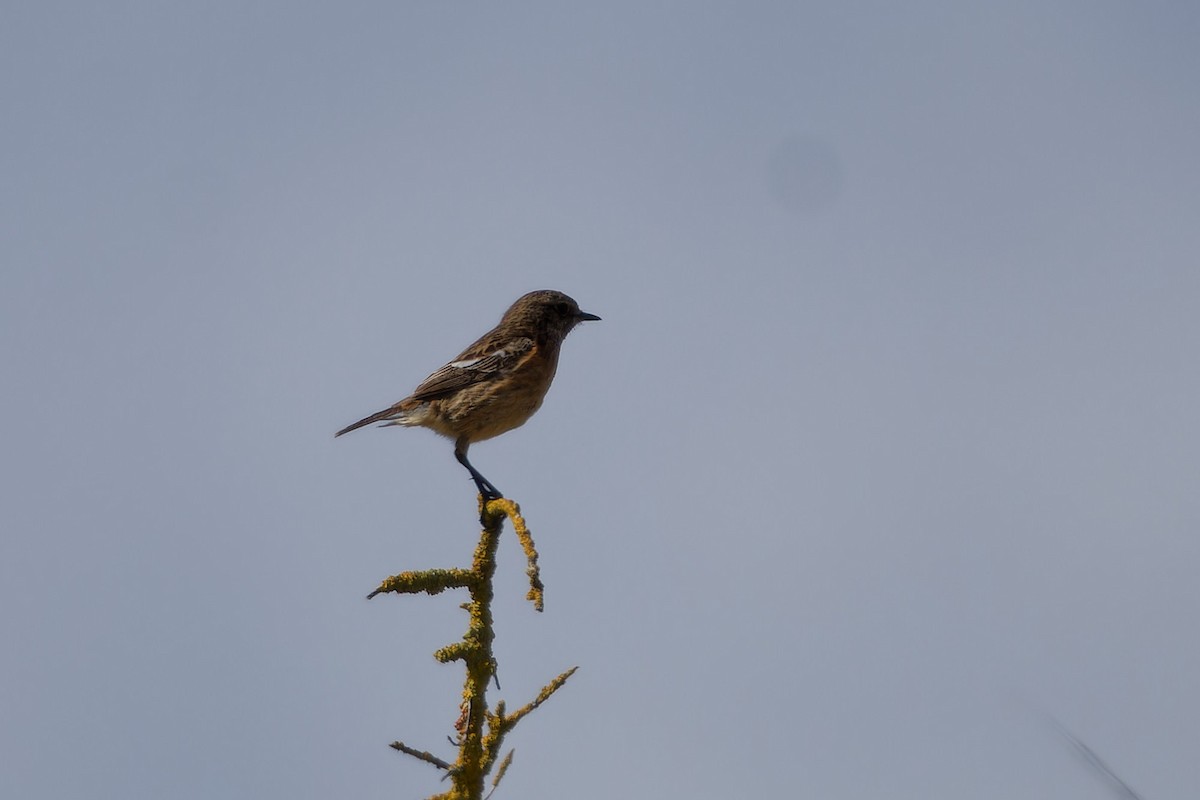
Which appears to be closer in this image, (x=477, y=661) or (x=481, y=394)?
(x=477, y=661)

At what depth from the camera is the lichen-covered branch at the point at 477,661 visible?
4305 mm

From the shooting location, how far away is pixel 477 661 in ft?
15.0

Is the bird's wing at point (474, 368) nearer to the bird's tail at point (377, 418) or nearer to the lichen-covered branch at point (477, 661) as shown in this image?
the bird's tail at point (377, 418)

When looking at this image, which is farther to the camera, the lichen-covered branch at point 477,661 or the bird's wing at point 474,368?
the bird's wing at point 474,368

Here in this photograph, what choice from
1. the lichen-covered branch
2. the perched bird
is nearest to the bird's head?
the perched bird

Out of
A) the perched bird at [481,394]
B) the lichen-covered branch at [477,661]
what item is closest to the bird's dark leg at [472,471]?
the perched bird at [481,394]

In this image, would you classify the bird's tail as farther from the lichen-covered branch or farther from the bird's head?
the lichen-covered branch

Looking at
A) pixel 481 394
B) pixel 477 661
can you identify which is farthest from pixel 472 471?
pixel 477 661

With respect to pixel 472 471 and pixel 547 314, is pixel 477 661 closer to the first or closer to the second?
pixel 472 471

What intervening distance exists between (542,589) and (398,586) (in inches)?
23.3

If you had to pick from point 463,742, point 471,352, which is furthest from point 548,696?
point 471,352

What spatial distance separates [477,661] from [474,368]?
504 cm

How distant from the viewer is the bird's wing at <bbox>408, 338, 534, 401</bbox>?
930 cm

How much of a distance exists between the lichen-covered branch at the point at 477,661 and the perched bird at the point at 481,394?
3.70 m
